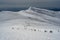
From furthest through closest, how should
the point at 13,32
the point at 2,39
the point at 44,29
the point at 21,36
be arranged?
1. the point at 44,29
2. the point at 13,32
3. the point at 21,36
4. the point at 2,39

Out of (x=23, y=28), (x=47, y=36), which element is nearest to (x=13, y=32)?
(x=23, y=28)

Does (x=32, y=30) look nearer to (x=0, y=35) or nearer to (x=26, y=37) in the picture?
(x=26, y=37)

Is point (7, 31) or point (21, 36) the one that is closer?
point (21, 36)

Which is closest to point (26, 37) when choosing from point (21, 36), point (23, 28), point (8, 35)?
point (21, 36)

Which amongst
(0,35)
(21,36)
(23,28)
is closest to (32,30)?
(23,28)

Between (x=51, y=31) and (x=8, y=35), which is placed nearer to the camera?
(x=8, y=35)

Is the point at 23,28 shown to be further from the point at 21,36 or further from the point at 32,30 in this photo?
the point at 21,36

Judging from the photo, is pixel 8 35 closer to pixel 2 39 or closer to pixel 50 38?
pixel 2 39

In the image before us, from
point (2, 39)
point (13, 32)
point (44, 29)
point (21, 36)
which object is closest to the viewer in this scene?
point (2, 39)
